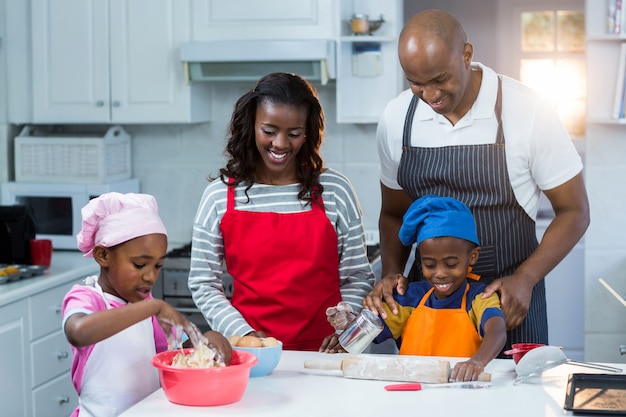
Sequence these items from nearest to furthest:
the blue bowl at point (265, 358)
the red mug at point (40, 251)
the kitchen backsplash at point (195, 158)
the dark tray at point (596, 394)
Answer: the dark tray at point (596, 394) → the blue bowl at point (265, 358) → the red mug at point (40, 251) → the kitchen backsplash at point (195, 158)

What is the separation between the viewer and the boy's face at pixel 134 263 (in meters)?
2.01

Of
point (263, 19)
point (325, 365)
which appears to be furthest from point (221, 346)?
point (263, 19)

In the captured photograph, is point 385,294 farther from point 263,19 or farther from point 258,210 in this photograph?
point 263,19

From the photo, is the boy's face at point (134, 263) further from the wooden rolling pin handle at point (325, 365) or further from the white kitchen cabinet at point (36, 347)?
the white kitchen cabinet at point (36, 347)

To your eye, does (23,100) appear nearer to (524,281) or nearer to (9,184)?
(9,184)

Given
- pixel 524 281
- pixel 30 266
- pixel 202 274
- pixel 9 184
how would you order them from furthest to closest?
1. pixel 9 184
2. pixel 30 266
3. pixel 202 274
4. pixel 524 281

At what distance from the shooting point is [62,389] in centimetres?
377

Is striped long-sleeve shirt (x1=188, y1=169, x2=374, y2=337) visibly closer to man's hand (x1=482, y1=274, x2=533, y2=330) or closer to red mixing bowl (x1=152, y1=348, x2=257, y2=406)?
man's hand (x1=482, y1=274, x2=533, y2=330)

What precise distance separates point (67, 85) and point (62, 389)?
1.34m

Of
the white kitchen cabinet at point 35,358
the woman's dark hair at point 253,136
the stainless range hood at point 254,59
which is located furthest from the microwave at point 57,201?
the woman's dark hair at point 253,136

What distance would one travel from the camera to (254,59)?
3.96 metres

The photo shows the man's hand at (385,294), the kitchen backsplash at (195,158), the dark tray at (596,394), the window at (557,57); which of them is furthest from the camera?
the window at (557,57)

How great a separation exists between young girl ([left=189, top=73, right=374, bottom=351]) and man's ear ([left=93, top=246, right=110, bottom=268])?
36cm

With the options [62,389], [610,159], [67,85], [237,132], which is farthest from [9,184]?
[610,159]
